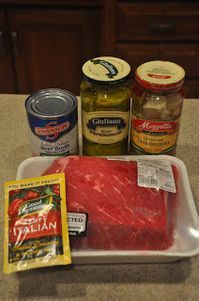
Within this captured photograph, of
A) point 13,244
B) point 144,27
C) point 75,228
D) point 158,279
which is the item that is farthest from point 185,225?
point 144,27

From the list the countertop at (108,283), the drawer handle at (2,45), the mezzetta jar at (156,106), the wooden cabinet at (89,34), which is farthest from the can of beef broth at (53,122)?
the drawer handle at (2,45)

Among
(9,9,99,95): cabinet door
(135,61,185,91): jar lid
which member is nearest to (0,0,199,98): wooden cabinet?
(9,9,99,95): cabinet door

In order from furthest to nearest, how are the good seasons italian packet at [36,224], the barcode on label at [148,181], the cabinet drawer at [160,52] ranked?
the cabinet drawer at [160,52] → the barcode on label at [148,181] → the good seasons italian packet at [36,224]

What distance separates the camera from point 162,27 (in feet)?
5.21

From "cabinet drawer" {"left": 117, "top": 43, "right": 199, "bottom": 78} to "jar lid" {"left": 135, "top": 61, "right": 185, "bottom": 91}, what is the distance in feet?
3.13

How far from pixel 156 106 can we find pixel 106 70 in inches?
4.8

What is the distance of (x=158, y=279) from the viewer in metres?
0.66

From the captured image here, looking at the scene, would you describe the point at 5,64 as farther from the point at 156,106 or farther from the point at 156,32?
the point at 156,106

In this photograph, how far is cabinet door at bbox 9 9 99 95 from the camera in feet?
5.33

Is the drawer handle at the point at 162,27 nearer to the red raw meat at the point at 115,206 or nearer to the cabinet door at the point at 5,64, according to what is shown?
the cabinet door at the point at 5,64

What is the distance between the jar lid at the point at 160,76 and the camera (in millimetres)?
694

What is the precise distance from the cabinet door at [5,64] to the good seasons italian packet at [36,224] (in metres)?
1.19

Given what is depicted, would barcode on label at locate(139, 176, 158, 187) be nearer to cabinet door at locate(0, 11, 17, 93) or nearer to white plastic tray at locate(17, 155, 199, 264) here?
white plastic tray at locate(17, 155, 199, 264)

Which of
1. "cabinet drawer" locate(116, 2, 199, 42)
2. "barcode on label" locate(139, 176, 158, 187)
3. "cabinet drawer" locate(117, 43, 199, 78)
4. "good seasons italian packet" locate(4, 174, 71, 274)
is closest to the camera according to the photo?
"good seasons italian packet" locate(4, 174, 71, 274)
